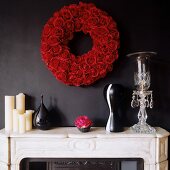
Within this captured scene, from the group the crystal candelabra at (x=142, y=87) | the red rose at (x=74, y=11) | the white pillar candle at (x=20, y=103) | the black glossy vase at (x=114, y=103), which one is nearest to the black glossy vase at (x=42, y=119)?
the white pillar candle at (x=20, y=103)

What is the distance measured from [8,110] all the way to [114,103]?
36.6 inches

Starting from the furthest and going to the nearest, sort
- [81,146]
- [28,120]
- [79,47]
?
[79,47] → [28,120] → [81,146]

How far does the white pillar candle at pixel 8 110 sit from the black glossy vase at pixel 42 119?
22 cm

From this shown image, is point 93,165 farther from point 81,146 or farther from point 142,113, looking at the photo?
point 142,113

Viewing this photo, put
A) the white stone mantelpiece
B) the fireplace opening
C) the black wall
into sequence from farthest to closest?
the black wall
the fireplace opening
the white stone mantelpiece

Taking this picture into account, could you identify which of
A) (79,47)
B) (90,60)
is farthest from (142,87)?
(79,47)

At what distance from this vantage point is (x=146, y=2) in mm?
2518

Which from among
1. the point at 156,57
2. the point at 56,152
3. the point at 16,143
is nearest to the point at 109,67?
the point at 156,57

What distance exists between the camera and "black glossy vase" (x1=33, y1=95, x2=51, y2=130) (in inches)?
91.1

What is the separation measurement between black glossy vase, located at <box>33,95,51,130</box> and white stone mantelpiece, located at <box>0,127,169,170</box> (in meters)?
0.10

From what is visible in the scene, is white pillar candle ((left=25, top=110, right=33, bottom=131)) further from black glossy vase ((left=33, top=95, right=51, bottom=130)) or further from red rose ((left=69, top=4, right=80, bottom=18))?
red rose ((left=69, top=4, right=80, bottom=18))

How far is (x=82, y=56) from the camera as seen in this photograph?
243cm

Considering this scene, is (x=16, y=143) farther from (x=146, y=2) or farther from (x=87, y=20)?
(x=146, y=2)

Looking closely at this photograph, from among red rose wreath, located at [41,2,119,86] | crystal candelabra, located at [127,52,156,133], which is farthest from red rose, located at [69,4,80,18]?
crystal candelabra, located at [127,52,156,133]
